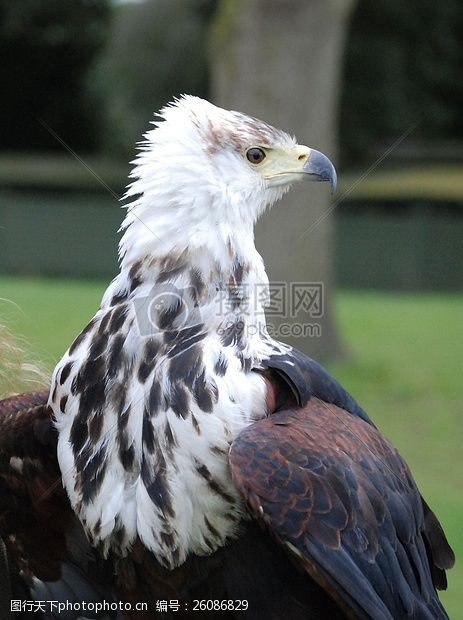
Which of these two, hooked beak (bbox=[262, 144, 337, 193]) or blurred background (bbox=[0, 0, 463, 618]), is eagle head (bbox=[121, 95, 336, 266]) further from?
blurred background (bbox=[0, 0, 463, 618])

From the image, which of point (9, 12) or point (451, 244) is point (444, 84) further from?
point (9, 12)

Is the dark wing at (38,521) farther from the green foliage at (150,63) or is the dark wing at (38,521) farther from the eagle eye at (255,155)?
the green foliage at (150,63)

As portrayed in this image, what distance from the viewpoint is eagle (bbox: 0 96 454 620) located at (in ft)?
10.8

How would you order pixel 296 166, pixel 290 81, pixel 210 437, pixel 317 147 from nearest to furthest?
pixel 210 437
pixel 296 166
pixel 290 81
pixel 317 147

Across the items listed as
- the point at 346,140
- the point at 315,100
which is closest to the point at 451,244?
the point at 346,140

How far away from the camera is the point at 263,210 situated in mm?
3658

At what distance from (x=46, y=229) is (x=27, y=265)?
1.41 meters

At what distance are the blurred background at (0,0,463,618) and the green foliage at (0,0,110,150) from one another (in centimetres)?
5

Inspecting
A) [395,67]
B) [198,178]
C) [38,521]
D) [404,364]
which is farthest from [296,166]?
[395,67]

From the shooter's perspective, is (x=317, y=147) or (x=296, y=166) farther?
(x=317, y=147)

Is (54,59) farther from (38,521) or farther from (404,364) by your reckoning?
(38,521)

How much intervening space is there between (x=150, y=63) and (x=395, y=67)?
6314 millimetres

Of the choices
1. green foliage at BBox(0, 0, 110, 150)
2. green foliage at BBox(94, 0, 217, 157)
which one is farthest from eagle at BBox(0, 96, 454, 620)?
green foliage at BBox(94, 0, 217, 157)

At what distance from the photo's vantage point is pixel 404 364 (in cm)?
1300
